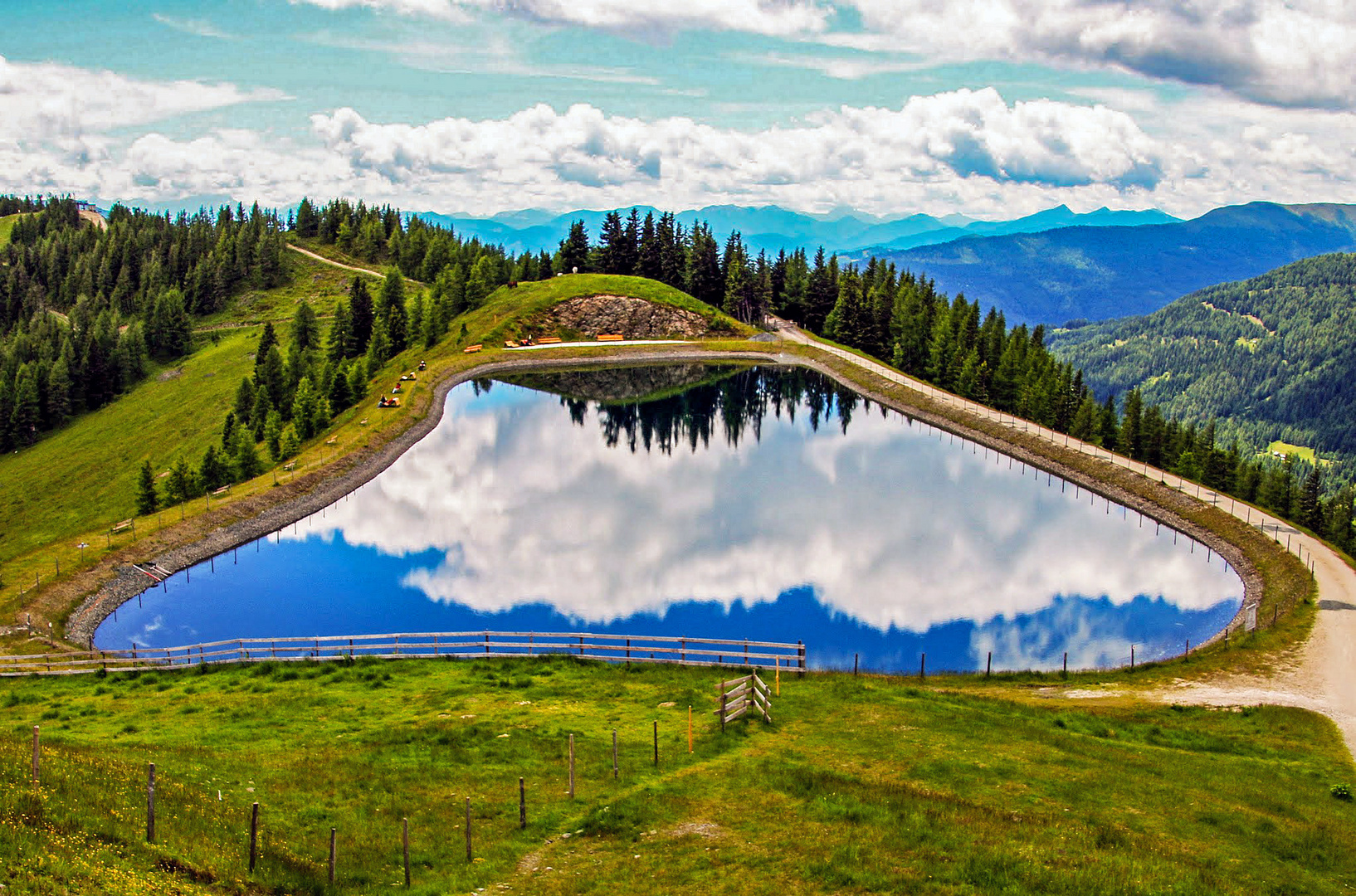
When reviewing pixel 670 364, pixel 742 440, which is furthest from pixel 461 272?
pixel 742 440

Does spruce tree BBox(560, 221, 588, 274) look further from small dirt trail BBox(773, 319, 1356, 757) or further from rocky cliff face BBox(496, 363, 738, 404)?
small dirt trail BBox(773, 319, 1356, 757)

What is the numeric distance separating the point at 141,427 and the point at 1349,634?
159829 mm

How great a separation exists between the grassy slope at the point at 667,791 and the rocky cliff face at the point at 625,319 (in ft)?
443

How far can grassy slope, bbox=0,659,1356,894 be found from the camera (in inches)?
846


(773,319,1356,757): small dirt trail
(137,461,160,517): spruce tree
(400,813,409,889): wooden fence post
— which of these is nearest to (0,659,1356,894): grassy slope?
(400,813,409,889): wooden fence post

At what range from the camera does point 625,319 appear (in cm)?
17662

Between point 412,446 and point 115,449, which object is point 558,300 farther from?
point 115,449

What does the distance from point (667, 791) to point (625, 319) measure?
153 m

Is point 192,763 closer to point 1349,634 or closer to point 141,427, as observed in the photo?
point 1349,634

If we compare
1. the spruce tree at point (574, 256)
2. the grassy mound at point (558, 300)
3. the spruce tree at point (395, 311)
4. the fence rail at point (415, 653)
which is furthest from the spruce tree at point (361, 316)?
the fence rail at point (415, 653)

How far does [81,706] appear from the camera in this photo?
38.4m

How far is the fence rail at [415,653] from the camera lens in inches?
1786

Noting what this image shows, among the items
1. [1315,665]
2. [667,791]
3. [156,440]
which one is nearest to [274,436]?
[156,440]

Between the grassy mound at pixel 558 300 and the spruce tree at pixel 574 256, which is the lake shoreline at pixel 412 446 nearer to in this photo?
the grassy mound at pixel 558 300
